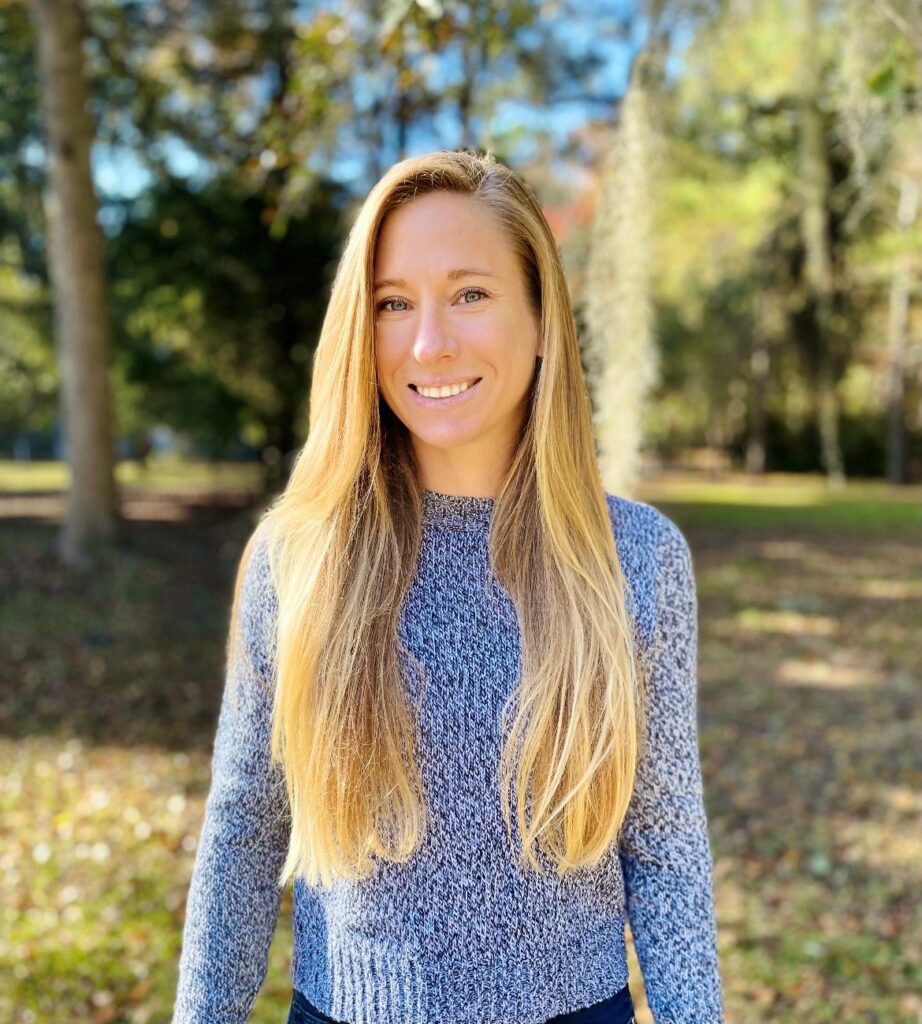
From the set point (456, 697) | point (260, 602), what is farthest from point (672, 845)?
point (260, 602)

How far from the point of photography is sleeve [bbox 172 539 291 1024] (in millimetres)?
1248

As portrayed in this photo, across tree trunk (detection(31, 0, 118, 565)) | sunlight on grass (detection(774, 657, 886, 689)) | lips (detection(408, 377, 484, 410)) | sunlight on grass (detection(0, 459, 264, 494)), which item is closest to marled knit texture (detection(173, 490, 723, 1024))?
lips (detection(408, 377, 484, 410))

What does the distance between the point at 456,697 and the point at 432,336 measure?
1.50 ft

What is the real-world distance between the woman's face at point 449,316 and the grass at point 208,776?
2211 millimetres

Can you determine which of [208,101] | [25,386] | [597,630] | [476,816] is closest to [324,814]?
[476,816]

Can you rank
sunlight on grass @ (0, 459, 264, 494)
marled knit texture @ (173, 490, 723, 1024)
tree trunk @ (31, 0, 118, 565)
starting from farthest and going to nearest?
sunlight on grass @ (0, 459, 264, 494) → tree trunk @ (31, 0, 118, 565) → marled knit texture @ (173, 490, 723, 1024)

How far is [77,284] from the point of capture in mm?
7609

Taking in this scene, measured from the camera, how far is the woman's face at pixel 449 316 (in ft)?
4.11

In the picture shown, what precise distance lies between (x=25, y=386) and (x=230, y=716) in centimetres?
1210

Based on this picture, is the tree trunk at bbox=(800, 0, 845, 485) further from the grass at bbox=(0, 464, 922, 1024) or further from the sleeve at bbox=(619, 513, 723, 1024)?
the sleeve at bbox=(619, 513, 723, 1024)

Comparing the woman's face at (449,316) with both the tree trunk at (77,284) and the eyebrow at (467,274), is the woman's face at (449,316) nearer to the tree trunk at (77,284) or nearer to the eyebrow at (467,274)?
the eyebrow at (467,274)

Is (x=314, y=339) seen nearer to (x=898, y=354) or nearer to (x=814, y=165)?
(x=814, y=165)

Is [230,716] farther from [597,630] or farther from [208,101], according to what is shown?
[208,101]

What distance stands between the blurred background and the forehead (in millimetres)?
818
